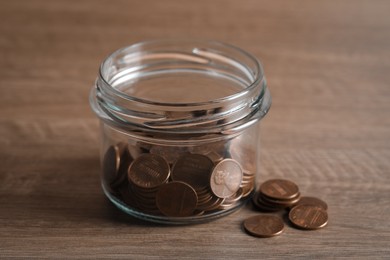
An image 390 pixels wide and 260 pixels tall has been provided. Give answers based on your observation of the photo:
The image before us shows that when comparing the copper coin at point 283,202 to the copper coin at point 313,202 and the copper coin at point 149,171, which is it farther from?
the copper coin at point 149,171

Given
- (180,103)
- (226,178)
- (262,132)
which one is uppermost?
(180,103)

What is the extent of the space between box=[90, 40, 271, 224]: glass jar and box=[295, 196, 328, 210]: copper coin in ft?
0.30

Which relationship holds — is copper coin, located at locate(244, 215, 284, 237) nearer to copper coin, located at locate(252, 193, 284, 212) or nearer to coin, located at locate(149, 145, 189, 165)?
copper coin, located at locate(252, 193, 284, 212)

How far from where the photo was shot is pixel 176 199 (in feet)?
3.88

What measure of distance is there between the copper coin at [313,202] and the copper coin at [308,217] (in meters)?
0.02

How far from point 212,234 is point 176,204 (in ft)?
0.27

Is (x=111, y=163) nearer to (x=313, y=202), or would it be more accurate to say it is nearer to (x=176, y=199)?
(x=176, y=199)

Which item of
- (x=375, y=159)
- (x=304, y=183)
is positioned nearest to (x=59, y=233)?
(x=304, y=183)

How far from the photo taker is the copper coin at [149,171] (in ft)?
3.88

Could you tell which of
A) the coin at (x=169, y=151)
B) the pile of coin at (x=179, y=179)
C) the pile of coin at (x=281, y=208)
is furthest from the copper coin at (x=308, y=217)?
the coin at (x=169, y=151)

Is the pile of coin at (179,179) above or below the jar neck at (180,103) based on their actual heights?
below

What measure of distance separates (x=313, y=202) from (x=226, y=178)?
19 cm

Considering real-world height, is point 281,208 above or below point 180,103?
below

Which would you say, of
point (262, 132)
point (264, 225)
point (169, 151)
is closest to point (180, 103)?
point (169, 151)
